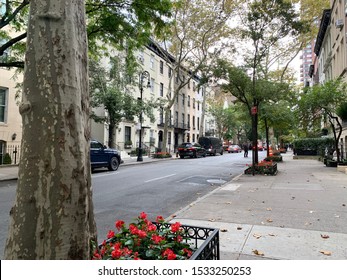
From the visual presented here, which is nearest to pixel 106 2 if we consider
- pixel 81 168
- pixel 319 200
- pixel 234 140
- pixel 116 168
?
pixel 116 168

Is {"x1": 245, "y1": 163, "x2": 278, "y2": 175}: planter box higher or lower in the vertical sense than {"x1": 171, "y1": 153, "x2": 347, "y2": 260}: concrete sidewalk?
higher

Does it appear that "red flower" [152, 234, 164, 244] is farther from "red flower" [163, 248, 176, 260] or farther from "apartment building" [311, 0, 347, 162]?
"apartment building" [311, 0, 347, 162]

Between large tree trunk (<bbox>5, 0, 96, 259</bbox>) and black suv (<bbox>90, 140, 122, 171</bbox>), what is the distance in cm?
1310

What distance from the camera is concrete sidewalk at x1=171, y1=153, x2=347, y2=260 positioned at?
4055 mm

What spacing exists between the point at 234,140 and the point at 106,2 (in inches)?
2672

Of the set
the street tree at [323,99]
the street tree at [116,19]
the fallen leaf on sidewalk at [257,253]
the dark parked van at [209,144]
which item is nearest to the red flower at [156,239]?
the fallen leaf on sidewalk at [257,253]

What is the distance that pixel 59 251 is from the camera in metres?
1.96

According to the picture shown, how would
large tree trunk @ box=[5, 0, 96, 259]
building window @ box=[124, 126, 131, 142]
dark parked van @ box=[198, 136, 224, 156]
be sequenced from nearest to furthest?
large tree trunk @ box=[5, 0, 96, 259], building window @ box=[124, 126, 131, 142], dark parked van @ box=[198, 136, 224, 156]

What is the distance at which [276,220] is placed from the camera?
18.8ft

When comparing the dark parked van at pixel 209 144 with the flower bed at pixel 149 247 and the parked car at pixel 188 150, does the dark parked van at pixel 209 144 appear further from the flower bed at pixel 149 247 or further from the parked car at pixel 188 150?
the flower bed at pixel 149 247

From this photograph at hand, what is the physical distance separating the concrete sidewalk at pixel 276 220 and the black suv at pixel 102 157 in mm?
8171

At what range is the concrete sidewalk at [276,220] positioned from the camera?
4055mm

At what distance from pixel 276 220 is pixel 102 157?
11.9 metres

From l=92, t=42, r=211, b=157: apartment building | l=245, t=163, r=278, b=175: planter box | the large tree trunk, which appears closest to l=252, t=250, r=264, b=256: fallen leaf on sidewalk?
the large tree trunk
